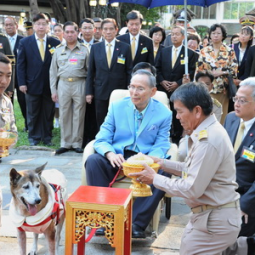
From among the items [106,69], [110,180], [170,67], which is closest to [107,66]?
[106,69]

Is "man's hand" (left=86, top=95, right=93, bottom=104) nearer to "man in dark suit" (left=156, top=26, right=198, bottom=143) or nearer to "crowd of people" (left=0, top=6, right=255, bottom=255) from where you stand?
"crowd of people" (left=0, top=6, right=255, bottom=255)

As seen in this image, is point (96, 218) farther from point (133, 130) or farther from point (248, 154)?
point (133, 130)

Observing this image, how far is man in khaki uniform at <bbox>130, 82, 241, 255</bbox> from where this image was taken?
2668 mm

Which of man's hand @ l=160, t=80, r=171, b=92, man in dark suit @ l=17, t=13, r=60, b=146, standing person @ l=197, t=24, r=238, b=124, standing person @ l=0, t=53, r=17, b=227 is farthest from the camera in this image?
man in dark suit @ l=17, t=13, r=60, b=146

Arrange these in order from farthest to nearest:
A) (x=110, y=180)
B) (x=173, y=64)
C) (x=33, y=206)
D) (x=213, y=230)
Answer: (x=173, y=64) < (x=110, y=180) < (x=33, y=206) < (x=213, y=230)

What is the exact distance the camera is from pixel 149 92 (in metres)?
4.43

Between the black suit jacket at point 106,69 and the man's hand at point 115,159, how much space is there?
2923 mm

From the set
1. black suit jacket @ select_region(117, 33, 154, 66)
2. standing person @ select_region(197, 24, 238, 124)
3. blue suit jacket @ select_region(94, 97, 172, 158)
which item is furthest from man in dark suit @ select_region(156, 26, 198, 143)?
blue suit jacket @ select_region(94, 97, 172, 158)

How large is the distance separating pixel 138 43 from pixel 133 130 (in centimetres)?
323

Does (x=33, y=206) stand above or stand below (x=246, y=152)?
below

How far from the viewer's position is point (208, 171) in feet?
8.71

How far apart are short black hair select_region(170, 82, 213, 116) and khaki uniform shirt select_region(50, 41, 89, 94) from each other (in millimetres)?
4541

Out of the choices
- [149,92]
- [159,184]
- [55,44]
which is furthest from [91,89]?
[159,184]

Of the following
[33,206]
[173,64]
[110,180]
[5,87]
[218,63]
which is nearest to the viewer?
[33,206]
